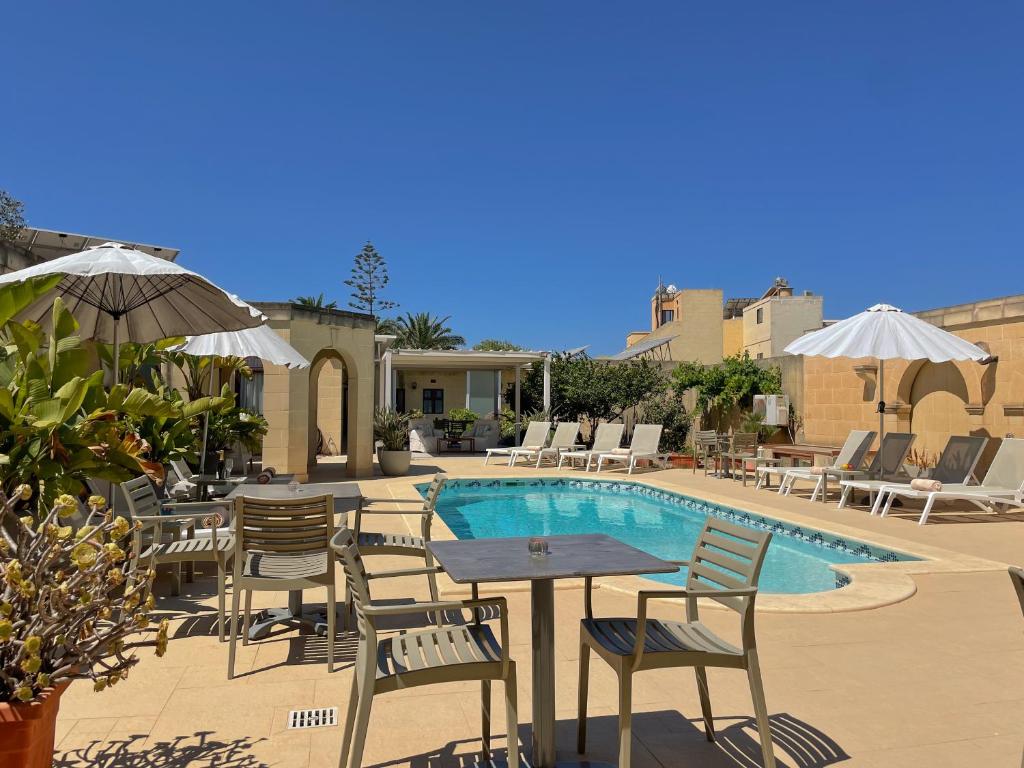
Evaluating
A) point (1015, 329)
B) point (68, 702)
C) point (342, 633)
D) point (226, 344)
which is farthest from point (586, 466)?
point (68, 702)

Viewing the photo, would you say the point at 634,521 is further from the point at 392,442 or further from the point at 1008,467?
the point at 392,442

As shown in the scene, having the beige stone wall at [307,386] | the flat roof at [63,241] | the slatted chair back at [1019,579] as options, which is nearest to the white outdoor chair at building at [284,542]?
the slatted chair back at [1019,579]

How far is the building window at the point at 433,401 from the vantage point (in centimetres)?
2645

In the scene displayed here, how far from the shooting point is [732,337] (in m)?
34.8

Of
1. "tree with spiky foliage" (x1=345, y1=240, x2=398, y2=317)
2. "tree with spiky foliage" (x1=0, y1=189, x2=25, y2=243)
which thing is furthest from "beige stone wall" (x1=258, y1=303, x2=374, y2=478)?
"tree with spiky foliage" (x1=345, y1=240, x2=398, y2=317)

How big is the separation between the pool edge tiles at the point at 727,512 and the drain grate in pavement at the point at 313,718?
7.85 ft

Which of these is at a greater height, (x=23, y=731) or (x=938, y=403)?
(x=938, y=403)

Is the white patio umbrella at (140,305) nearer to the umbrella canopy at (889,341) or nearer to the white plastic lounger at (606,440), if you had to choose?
the umbrella canopy at (889,341)

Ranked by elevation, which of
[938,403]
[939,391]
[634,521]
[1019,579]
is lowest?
[634,521]

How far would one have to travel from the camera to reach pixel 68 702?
3.22 metres

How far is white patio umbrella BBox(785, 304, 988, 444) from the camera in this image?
9.35 m

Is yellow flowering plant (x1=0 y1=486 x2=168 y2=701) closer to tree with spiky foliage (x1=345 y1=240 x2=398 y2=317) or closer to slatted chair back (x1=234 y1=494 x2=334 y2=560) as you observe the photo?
slatted chair back (x1=234 y1=494 x2=334 y2=560)

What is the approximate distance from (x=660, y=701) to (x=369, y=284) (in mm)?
43767

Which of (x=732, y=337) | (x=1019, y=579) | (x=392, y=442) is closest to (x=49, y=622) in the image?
(x=1019, y=579)
